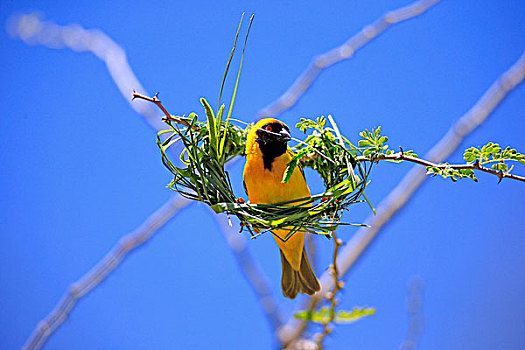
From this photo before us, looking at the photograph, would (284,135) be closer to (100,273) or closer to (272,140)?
(272,140)

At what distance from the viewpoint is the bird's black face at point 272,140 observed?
0.89m

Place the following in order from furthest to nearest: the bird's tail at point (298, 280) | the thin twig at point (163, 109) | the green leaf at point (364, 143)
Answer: the bird's tail at point (298, 280), the green leaf at point (364, 143), the thin twig at point (163, 109)

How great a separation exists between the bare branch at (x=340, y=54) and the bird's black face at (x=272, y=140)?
0.34 m

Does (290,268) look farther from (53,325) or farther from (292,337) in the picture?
(53,325)

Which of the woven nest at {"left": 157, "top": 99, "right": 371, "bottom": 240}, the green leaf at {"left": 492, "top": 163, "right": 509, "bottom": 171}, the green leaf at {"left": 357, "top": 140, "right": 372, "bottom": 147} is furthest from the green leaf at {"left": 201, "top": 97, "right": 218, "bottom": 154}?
the green leaf at {"left": 492, "top": 163, "right": 509, "bottom": 171}

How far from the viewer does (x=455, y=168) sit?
0.78 metres

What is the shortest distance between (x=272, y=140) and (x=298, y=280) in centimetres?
36

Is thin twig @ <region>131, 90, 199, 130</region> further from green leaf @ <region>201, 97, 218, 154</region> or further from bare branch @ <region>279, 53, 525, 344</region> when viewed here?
bare branch @ <region>279, 53, 525, 344</region>

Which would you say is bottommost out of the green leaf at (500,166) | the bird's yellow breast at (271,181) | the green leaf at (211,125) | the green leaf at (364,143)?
the green leaf at (500,166)

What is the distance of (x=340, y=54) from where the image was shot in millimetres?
1336

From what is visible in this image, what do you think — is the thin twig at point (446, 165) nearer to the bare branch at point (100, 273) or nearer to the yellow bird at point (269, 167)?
the yellow bird at point (269, 167)

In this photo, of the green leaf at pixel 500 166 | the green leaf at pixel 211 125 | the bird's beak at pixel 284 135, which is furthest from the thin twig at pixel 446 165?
the green leaf at pixel 211 125

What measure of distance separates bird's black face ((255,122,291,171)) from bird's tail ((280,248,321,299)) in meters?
0.26

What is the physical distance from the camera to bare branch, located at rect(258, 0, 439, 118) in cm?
125
